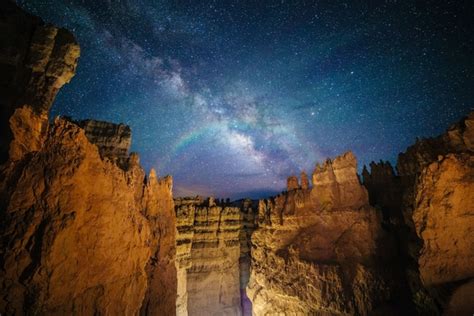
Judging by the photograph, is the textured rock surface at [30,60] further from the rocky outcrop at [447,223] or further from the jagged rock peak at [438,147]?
the jagged rock peak at [438,147]

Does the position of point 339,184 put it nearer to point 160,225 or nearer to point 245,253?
point 160,225

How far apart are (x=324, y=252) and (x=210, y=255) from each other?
40.7ft

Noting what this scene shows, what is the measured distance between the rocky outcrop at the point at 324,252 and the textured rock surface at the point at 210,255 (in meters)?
6.59

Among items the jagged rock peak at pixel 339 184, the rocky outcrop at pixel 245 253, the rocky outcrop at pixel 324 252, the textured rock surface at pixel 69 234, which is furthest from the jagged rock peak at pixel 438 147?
the rocky outcrop at pixel 245 253

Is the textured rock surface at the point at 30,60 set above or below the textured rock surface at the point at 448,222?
above

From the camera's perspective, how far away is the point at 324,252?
13.5m

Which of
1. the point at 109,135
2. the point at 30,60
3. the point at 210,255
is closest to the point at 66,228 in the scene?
the point at 30,60

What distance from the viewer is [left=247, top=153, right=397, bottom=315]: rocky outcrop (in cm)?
1141

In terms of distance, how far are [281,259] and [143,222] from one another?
10.7 m

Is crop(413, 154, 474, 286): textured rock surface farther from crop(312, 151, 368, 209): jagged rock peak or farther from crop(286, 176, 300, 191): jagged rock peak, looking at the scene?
crop(286, 176, 300, 191): jagged rock peak

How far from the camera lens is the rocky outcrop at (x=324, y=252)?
11.4 metres

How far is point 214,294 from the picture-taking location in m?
21.4

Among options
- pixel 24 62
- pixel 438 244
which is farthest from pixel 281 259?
pixel 24 62

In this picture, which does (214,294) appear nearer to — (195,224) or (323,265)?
(195,224)
